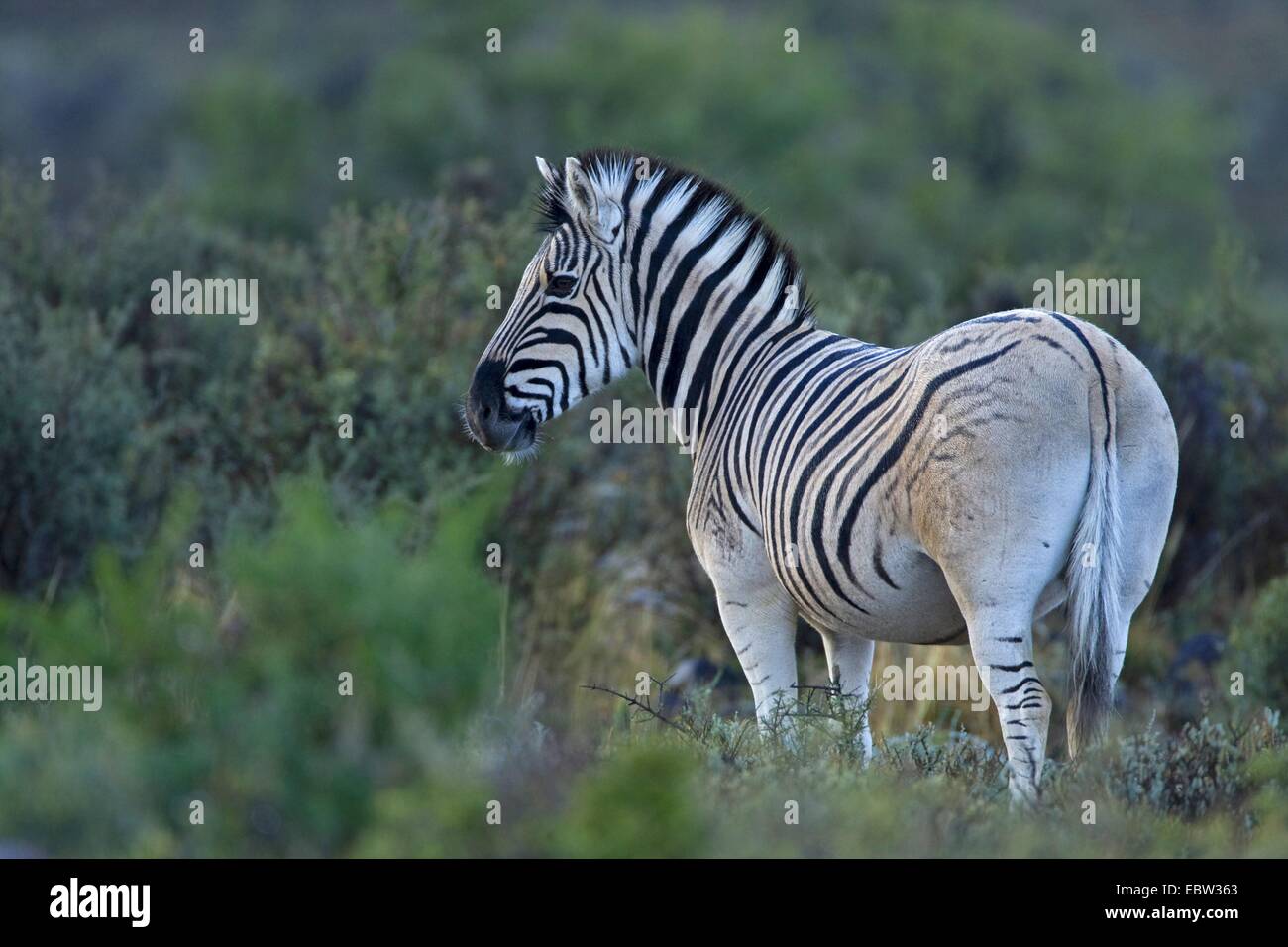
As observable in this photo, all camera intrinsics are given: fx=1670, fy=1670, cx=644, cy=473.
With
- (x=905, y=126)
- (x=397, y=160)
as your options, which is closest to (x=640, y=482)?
(x=397, y=160)

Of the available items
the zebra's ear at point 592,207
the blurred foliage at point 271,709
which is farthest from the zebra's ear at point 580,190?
the blurred foliage at point 271,709

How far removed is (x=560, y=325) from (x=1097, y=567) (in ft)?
8.24

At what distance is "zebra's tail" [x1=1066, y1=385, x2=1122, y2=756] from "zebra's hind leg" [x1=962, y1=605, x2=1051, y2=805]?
0.15m

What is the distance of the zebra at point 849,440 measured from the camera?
5.16 m

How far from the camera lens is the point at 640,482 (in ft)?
34.3

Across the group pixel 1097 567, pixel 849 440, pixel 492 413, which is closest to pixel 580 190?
pixel 492 413

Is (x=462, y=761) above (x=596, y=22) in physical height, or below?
below

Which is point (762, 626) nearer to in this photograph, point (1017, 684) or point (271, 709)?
point (1017, 684)

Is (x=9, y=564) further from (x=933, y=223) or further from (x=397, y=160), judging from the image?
(x=933, y=223)

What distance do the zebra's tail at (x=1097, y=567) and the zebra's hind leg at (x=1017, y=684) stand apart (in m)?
0.15

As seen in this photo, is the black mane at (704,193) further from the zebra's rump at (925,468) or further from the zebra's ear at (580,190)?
the zebra's rump at (925,468)
